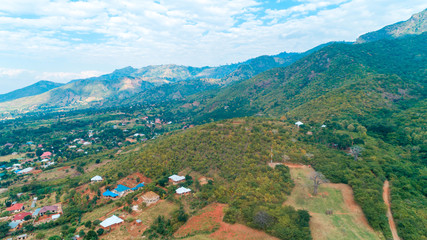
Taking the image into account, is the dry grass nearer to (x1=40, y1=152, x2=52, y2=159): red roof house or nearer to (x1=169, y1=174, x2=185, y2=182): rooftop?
(x1=40, y1=152, x2=52, y2=159): red roof house

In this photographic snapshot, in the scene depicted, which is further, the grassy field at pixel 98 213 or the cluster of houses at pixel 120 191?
the cluster of houses at pixel 120 191

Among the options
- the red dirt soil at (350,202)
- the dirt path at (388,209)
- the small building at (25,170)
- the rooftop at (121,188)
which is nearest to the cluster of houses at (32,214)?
the rooftop at (121,188)

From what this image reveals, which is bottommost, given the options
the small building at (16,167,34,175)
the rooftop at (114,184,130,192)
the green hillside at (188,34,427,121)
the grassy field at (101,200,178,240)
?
the small building at (16,167,34,175)

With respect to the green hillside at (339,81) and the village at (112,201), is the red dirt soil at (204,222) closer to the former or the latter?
the village at (112,201)

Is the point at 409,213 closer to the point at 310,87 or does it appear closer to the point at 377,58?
the point at 310,87

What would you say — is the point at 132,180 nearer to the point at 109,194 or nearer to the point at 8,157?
the point at 109,194

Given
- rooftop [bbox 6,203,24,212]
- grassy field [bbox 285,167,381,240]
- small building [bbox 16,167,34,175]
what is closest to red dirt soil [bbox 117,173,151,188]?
rooftop [bbox 6,203,24,212]

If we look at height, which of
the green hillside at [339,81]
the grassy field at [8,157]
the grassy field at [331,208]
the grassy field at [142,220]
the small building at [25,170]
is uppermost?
the green hillside at [339,81]
